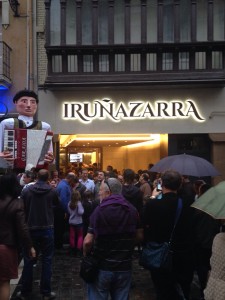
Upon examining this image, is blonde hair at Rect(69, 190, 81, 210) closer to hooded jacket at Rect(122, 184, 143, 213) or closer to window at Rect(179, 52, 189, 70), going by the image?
hooded jacket at Rect(122, 184, 143, 213)

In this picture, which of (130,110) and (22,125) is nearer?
(22,125)

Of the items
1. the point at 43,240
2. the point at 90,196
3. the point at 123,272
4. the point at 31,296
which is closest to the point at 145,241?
the point at 123,272

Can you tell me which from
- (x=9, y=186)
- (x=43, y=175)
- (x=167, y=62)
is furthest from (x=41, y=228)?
(x=167, y=62)

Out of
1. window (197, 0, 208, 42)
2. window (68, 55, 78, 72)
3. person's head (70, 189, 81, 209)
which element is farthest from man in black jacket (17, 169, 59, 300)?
window (197, 0, 208, 42)

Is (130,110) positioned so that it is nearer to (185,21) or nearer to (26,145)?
(185,21)

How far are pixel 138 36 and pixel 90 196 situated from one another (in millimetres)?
6694

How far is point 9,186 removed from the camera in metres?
5.99

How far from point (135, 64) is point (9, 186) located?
431 inches

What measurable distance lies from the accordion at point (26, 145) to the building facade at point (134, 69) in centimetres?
1027

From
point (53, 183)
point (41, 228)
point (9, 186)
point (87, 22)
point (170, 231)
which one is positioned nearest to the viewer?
point (170, 231)

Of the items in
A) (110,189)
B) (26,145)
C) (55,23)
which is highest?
(55,23)

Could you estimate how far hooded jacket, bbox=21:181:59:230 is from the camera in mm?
7598

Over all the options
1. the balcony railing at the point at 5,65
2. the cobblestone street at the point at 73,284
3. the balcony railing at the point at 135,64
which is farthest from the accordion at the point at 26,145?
the balcony railing at the point at 5,65

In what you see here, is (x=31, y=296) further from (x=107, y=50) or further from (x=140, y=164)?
(x=140, y=164)
